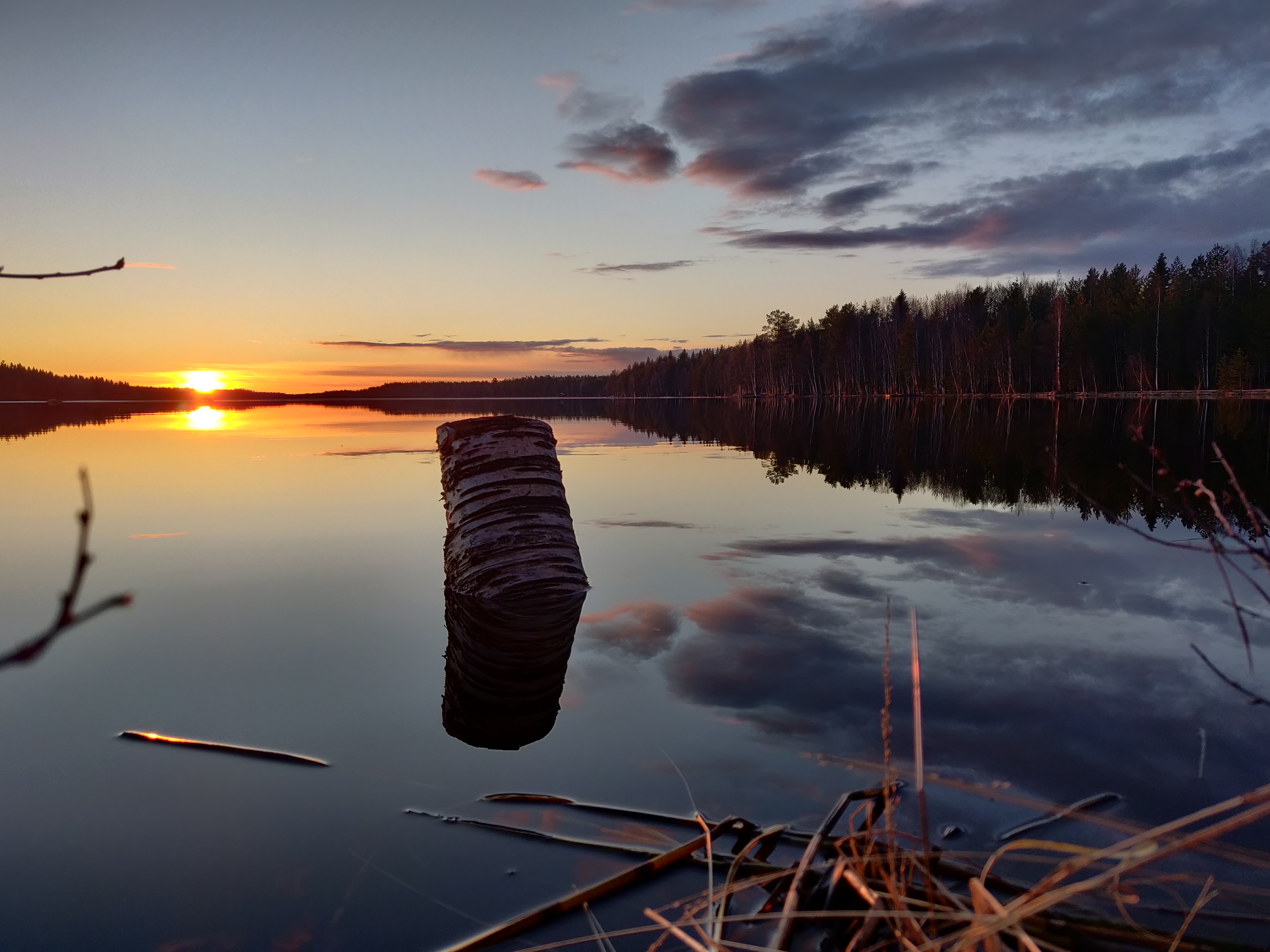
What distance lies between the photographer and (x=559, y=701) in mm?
5844

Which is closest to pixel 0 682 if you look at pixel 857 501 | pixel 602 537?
pixel 602 537

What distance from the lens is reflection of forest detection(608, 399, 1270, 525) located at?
16.8 meters

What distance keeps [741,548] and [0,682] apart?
8.20 m

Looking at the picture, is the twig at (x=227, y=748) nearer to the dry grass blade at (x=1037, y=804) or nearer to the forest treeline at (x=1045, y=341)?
the dry grass blade at (x=1037, y=804)

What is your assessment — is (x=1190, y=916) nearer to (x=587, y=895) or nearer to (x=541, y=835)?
(x=587, y=895)

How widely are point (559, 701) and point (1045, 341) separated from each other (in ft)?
337

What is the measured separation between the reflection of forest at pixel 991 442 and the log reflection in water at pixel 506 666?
4132 mm

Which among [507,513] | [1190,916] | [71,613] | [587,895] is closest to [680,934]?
[587,895]

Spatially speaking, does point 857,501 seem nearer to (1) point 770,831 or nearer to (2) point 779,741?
(2) point 779,741

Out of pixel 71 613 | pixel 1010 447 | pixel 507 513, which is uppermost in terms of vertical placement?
pixel 71 613

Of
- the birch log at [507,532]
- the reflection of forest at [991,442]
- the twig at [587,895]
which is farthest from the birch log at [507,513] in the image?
the twig at [587,895]

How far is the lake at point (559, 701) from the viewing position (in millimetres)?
3688

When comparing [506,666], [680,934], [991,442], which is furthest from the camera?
[991,442]

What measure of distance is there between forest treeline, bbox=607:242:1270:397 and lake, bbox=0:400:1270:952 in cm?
8148
